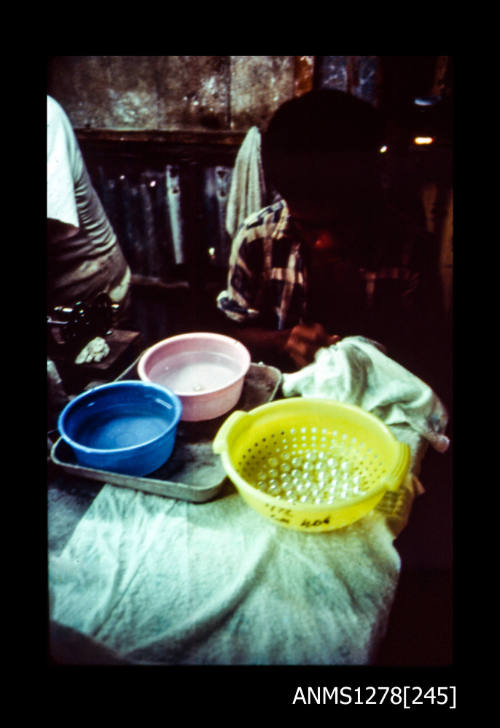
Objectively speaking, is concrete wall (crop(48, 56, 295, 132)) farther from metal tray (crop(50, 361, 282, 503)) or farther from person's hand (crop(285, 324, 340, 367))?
metal tray (crop(50, 361, 282, 503))

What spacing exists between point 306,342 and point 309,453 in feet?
2.50

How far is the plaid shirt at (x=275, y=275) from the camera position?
2.59 metres

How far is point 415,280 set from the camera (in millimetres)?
2613

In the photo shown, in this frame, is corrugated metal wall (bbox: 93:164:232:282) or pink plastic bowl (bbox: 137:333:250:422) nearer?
pink plastic bowl (bbox: 137:333:250:422)

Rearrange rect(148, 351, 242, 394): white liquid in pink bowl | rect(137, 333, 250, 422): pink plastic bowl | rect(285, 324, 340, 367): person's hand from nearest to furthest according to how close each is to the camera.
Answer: rect(137, 333, 250, 422): pink plastic bowl, rect(148, 351, 242, 394): white liquid in pink bowl, rect(285, 324, 340, 367): person's hand

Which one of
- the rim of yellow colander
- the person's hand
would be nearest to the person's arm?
the person's hand

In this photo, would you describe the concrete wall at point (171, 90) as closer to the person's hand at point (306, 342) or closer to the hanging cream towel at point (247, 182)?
the hanging cream towel at point (247, 182)

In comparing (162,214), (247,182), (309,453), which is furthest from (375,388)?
(162,214)

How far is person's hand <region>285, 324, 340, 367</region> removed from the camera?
6.64ft

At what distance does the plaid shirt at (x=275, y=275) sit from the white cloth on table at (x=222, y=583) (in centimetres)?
157

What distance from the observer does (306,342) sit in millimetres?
2066

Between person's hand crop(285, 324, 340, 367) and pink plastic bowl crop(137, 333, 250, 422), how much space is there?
409mm

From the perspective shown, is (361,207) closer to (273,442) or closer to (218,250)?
(273,442)

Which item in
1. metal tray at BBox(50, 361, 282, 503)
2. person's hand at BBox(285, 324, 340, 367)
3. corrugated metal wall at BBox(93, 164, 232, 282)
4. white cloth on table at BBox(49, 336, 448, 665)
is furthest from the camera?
corrugated metal wall at BBox(93, 164, 232, 282)
